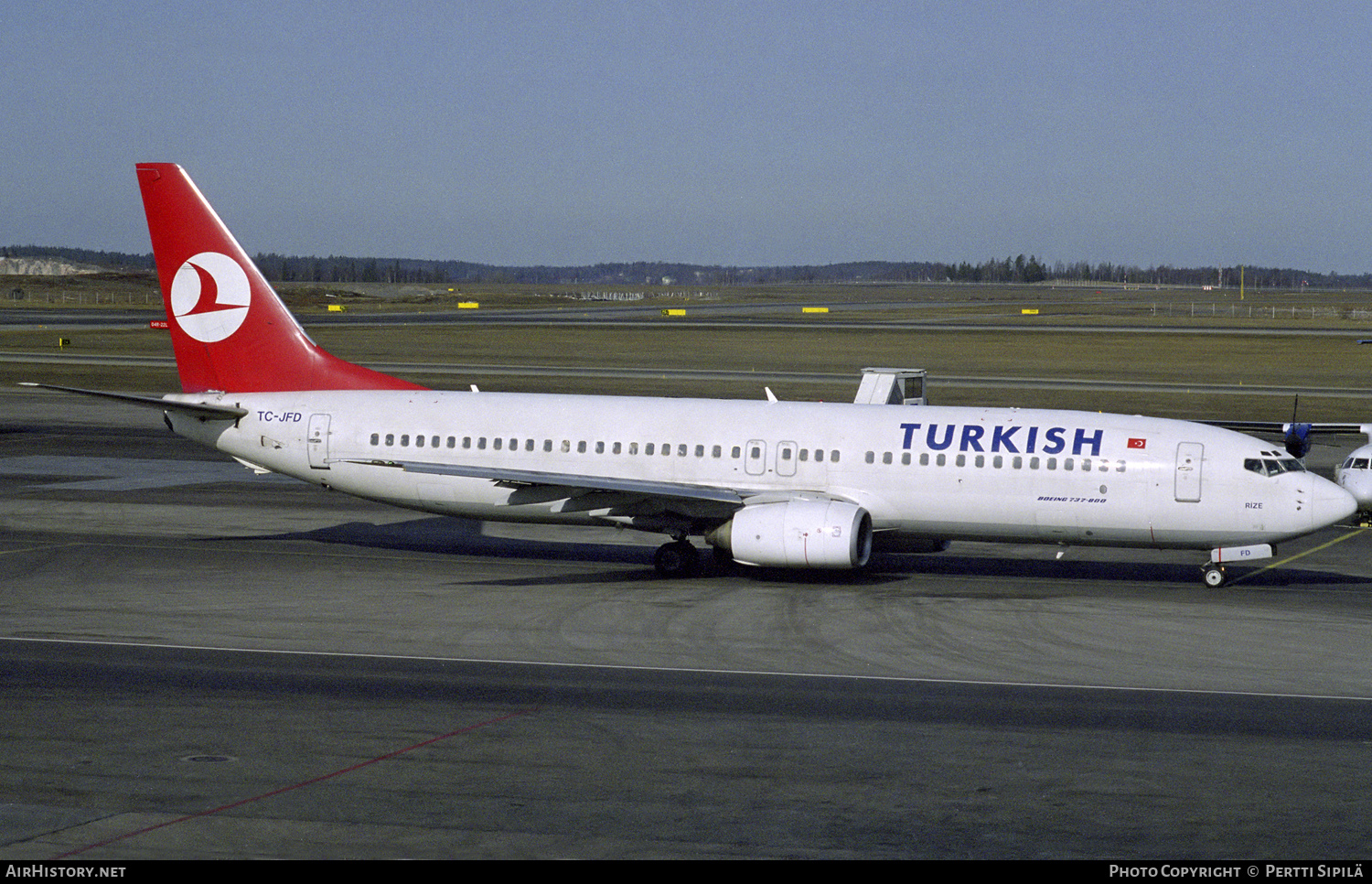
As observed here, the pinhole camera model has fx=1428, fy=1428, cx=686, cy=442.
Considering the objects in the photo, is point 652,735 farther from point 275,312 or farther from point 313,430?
point 275,312

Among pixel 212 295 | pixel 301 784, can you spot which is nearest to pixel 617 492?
pixel 212 295

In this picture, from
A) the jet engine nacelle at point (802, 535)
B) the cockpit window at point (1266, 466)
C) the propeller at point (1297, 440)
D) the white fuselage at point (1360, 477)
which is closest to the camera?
the jet engine nacelle at point (802, 535)

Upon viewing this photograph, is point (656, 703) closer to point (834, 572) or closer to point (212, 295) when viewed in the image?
point (834, 572)

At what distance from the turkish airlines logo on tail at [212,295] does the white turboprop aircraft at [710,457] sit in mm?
47

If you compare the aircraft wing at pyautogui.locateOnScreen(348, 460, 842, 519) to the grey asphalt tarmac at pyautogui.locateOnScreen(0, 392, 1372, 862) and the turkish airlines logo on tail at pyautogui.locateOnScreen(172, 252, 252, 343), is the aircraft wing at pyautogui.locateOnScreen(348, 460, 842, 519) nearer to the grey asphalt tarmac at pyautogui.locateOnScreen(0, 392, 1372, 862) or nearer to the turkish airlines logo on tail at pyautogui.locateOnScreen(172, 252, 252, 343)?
the grey asphalt tarmac at pyautogui.locateOnScreen(0, 392, 1372, 862)

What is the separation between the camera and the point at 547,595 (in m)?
30.5

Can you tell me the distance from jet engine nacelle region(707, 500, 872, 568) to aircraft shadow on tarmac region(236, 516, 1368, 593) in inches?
73.0

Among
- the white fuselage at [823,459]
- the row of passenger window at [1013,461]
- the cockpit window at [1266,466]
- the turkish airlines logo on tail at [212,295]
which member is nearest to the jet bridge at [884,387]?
the white fuselage at [823,459]

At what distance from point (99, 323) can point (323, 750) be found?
417ft

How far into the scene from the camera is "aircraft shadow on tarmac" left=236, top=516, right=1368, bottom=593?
108 ft

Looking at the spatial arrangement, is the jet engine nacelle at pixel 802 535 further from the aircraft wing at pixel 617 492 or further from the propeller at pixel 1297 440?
the propeller at pixel 1297 440

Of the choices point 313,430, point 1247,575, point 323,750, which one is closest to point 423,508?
point 313,430

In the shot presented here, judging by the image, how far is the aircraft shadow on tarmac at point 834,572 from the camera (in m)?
33.0
